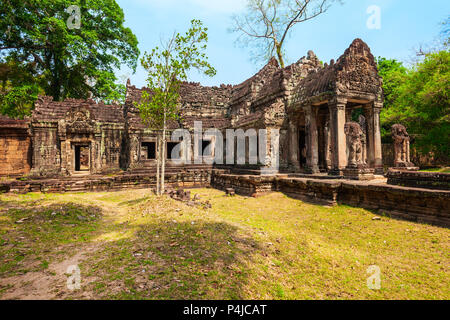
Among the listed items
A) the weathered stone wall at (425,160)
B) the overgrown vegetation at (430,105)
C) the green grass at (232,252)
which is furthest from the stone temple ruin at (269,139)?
the weathered stone wall at (425,160)

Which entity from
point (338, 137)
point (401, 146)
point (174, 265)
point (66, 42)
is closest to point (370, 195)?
point (338, 137)

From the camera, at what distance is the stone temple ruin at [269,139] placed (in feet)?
29.6

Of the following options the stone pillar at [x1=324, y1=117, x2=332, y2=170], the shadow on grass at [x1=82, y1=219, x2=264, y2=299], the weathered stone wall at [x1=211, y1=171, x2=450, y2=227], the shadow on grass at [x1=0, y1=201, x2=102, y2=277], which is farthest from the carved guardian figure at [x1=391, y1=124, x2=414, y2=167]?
the shadow on grass at [x1=0, y1=201, x2=102, y2=277]

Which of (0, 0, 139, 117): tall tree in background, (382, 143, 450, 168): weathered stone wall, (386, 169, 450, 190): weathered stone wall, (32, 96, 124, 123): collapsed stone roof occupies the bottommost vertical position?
(386, 169, 450, 190): weathered stone wall

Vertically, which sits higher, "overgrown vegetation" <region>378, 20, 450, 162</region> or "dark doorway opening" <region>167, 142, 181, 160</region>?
"overgrown vegetation" <region>378, 20, 450, 162</region>

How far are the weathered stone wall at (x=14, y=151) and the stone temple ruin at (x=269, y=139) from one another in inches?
1.9

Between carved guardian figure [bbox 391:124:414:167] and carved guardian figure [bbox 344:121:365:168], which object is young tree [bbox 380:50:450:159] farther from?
carved guardian figure [bbox 344:121:365:168]

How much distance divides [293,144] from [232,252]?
9.13 meters

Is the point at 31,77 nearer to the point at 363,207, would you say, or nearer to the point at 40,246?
the point at 40,246

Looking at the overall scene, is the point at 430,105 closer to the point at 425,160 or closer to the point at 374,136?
the point at 425,160

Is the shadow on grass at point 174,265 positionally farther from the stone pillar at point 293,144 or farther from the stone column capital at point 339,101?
the stone pillar at point 293,144

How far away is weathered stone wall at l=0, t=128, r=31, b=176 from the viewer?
14016mm

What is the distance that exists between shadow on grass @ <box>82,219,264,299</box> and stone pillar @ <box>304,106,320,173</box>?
7234 mm

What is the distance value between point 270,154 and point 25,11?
23273 mm
